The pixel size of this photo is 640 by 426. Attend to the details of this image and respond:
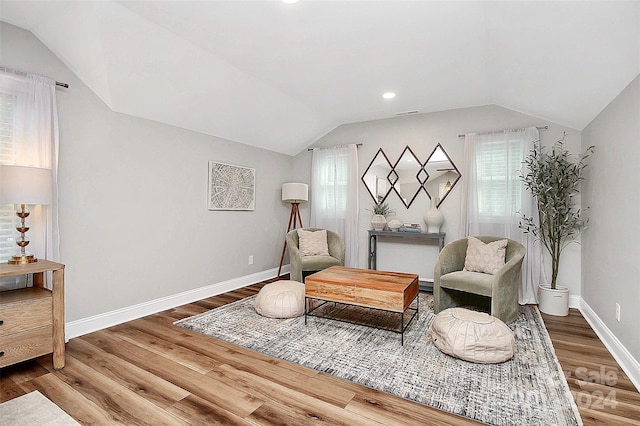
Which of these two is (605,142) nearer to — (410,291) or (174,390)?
(410,291)

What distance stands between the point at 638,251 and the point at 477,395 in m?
1.51

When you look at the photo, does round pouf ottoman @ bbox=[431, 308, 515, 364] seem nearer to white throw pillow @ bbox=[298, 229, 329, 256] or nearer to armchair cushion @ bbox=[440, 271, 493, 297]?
armchair cushion @ bbox=[440, 271, 493, 297]

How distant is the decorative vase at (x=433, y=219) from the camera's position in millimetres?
4410

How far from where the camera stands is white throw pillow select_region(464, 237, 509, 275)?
3.42 meters

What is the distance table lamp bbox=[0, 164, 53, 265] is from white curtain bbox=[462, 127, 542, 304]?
4421 mm

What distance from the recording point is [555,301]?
3.51 metres

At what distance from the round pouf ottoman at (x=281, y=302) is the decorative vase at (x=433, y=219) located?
6.92ft

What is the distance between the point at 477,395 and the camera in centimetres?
197

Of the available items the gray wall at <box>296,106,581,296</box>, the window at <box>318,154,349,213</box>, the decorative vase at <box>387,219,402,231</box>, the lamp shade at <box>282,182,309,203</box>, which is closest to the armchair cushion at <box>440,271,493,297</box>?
the gray wall at <box>296,106,581,296</box>

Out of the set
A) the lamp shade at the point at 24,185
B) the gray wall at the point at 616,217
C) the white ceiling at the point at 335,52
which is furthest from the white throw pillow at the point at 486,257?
the lamp shade at the point at 24,185

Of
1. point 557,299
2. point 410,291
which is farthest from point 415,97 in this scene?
point 557,299

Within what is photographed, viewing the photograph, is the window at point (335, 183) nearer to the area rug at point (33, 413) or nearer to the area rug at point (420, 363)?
the area rug at point (420, 363)

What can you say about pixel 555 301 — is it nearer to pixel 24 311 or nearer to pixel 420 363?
pixel 420 363

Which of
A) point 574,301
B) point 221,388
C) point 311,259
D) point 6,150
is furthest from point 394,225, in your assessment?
point 6,150
